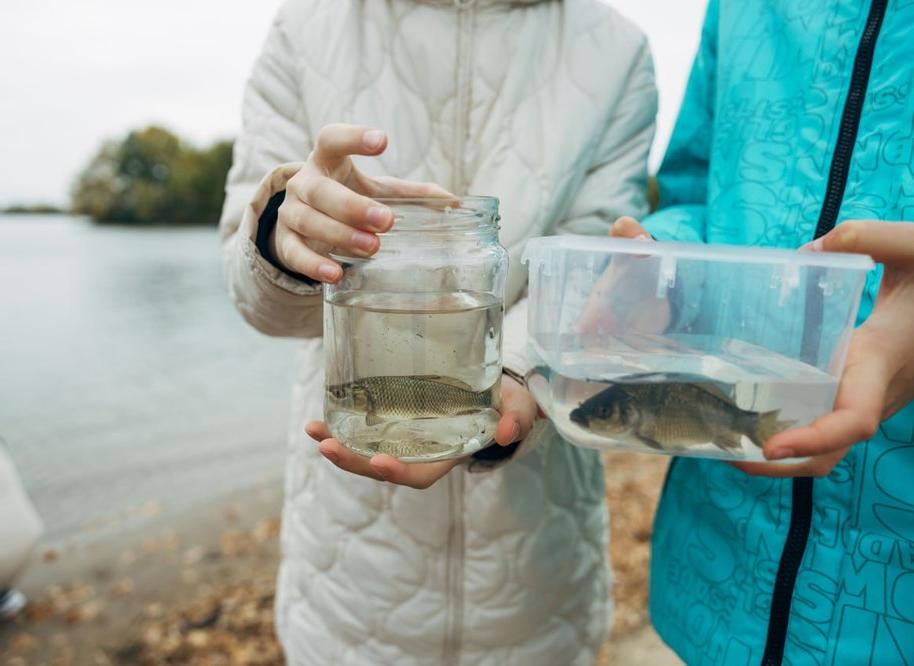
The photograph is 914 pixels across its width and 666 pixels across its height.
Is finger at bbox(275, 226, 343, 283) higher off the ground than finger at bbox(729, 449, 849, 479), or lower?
higher

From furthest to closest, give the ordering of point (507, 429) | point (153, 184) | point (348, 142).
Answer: point (153, 184) → point (507, 429) → point (348, 142)

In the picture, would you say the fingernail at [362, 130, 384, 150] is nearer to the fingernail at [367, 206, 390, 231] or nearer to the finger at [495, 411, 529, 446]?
the fingernail at [367, 206, 390, 231]

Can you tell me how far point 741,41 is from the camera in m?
1.21

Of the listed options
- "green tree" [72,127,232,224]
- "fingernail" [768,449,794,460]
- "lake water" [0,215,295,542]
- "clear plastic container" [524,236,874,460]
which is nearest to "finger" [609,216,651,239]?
"clear plastic container" [524,236,874,460]

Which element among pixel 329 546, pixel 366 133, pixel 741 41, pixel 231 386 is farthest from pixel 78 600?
pixel 231 386

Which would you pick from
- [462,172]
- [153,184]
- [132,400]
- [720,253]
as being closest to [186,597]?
[462,172]

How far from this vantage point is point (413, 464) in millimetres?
918

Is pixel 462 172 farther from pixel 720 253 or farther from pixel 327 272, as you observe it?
pixel 720 253

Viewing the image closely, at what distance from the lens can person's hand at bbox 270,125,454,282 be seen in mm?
835

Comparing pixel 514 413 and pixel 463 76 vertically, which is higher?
pixel 463 76

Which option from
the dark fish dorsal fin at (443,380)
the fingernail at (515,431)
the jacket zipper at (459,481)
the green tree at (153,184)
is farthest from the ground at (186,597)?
the green tree at (153,184)

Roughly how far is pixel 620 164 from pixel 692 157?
0.48 feet

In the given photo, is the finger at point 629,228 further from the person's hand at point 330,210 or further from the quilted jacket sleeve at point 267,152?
the quilted jacket sleeve at point 267,152

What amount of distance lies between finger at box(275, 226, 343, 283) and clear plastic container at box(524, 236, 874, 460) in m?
0.29
